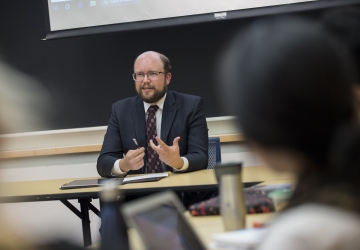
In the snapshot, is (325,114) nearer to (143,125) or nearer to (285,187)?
(285,187)

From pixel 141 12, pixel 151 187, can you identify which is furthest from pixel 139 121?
pixel 141 12

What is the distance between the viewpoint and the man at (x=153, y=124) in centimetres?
338

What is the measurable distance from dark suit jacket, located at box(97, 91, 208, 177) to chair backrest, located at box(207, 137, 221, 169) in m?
0.09

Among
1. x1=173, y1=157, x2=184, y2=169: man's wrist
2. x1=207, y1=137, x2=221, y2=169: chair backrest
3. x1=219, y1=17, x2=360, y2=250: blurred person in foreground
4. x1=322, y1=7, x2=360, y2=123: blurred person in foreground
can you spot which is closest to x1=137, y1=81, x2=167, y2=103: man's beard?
x1=207, y1=137, x2=221, y2=169: chair backrest

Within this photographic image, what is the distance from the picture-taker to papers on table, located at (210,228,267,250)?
133 cm

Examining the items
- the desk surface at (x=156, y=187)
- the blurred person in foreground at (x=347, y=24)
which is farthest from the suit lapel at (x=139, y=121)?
the blurred person in foreground at (x=347, y=24)

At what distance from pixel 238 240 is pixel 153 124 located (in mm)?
2213

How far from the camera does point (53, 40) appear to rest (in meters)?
4.49

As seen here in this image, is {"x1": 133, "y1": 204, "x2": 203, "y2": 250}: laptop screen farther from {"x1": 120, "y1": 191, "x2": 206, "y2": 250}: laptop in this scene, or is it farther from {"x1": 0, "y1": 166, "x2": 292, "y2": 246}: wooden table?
{"x1": 0, "y1": 166, "x2": 292, "y2": 246}: wooden table

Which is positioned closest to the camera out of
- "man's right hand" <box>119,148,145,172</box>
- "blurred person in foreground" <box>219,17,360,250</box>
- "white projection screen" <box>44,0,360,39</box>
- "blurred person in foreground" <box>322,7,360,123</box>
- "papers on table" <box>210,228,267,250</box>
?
"blurred person in foreground" <box>219,17,360,250</box>

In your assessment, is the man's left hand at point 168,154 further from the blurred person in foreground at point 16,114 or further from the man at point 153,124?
the blurred person in foreground at point 16,114

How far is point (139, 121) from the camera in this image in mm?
3516

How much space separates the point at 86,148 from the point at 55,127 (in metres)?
0.38

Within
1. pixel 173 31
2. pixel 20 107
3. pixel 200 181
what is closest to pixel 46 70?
pixel 173 31
